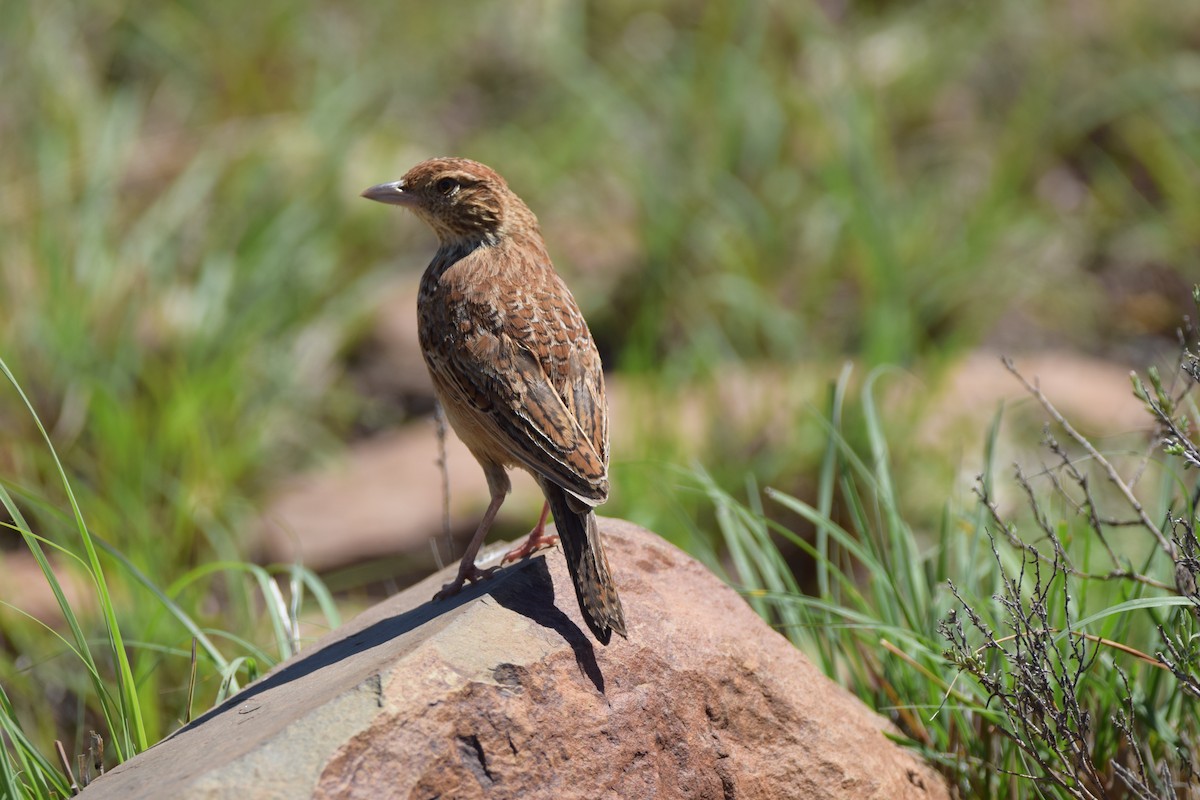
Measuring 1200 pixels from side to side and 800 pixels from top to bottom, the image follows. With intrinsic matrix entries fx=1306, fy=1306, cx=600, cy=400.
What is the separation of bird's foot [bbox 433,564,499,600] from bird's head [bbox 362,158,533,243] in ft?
4.37

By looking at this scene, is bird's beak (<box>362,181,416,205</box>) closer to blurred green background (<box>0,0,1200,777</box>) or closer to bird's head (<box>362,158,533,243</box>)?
bird's head (<box>362,158,533,243</box>)

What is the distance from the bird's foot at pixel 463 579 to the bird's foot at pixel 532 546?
0.15 m

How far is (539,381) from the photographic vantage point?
4.02 m

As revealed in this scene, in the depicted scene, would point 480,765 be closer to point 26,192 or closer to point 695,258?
point 695,258

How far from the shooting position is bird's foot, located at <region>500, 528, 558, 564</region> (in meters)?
4.15

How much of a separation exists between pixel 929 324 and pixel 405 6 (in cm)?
657

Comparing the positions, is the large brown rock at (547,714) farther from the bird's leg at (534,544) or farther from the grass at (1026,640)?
the grass at (1026,640)

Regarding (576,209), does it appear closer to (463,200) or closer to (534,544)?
(463,200)

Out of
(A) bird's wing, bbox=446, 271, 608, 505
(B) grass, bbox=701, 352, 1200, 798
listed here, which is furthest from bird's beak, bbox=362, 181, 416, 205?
(B) grass, bbox=701, 352, 1200, 798

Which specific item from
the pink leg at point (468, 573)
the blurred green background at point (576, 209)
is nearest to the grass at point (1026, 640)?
the pink leg at point (468, 573)

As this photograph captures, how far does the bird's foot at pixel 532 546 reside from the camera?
4.15m

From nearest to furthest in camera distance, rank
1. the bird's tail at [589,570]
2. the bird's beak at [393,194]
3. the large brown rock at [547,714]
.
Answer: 1. the large brown rock at [547,714]
2. the bird's tail at [589,570]
3. the bird's beak at [393,194]

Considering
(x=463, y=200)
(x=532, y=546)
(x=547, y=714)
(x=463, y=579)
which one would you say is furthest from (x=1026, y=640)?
(x=463, y=200)

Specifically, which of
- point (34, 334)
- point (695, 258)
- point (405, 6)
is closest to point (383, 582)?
point (34, 334)
